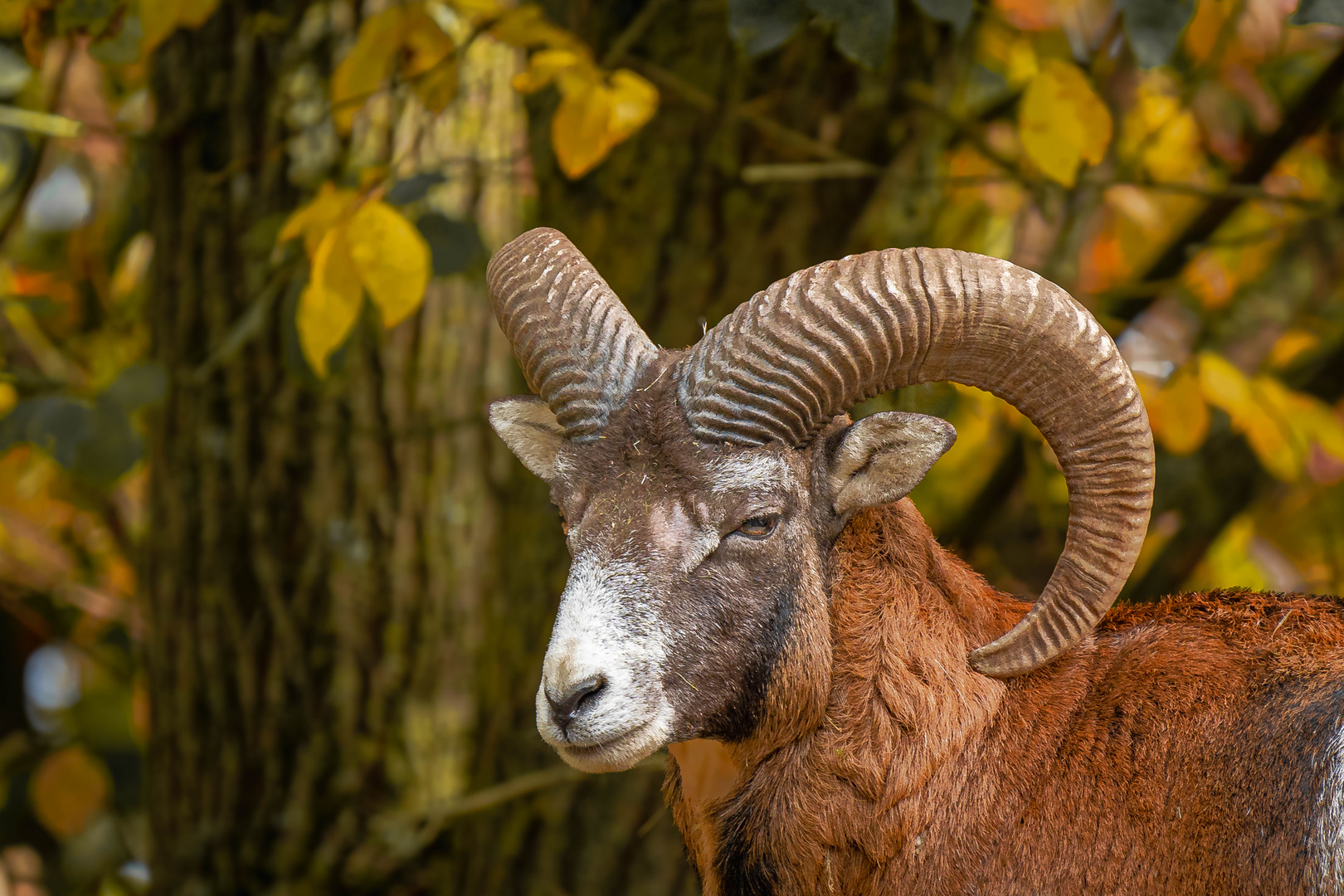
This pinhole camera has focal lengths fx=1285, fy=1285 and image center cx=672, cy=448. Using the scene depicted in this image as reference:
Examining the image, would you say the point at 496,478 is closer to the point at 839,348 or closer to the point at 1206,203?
the point at 839,348

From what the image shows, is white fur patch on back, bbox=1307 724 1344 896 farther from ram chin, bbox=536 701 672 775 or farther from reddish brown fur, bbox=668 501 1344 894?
ram chin, bbox=536 701 672 775

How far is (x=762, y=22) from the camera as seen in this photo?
12.5 feet

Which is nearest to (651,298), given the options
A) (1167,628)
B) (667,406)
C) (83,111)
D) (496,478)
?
(496,478)

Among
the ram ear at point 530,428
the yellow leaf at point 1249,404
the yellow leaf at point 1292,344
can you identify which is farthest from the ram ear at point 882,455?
the yellow leaf at point 1292,344

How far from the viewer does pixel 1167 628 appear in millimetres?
3486

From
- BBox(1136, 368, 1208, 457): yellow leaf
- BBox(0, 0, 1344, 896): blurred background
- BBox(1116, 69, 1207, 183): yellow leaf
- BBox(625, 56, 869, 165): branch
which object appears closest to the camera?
BBox(1136, 368, 1208, 457): yellow leaf

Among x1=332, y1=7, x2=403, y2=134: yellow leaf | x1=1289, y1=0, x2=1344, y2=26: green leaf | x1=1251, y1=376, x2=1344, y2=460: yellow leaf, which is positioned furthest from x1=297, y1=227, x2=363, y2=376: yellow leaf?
x1=1251, y1=376, x2=1344, y2=460: yellow leaf

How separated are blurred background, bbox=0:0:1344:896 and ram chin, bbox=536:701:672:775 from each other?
7.68 ft

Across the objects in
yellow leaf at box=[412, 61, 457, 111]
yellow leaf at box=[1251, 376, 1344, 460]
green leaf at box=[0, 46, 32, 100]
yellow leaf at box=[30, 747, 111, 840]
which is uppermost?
green leaf at box=[0, 46, 32, 100]

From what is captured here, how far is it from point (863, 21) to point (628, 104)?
76cm

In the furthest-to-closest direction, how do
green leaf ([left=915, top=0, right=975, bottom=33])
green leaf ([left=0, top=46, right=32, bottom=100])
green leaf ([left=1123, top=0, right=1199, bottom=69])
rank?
green leaf ([left=0, top=46, right=32, bottom=100]), green leaf ([left=1123, top=0, right=1199, bottom=69]), green leaf ([left=915, top=0, right=975, bottom=33])

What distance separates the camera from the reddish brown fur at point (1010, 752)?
309 centimetres

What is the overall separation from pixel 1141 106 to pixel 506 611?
15.0 ft

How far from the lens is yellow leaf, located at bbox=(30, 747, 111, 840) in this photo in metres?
7.73
